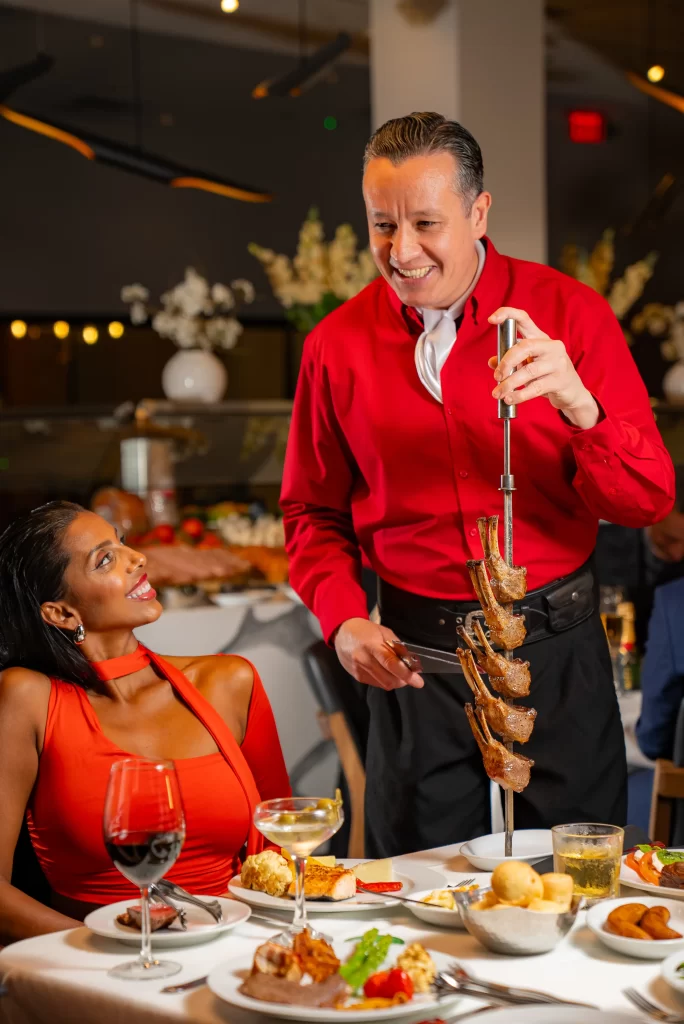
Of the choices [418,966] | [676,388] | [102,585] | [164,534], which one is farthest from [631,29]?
[418,966]

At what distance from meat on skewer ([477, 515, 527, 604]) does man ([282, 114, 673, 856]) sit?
0.32 m

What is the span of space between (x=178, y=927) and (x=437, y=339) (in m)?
1.04

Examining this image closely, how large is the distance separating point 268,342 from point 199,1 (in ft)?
7.81

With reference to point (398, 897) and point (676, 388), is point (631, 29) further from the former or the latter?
point (398, 897)

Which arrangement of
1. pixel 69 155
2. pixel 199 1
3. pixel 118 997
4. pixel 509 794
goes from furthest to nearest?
pixel 69 155
pixel 199 1
pixel 509 794
pixel 118 997

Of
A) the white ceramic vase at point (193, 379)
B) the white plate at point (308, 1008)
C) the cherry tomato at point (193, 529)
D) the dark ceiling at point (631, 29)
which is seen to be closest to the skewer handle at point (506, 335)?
the white plate at point (308, 1008)

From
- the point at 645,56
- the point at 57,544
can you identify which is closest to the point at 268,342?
the point at 645,56

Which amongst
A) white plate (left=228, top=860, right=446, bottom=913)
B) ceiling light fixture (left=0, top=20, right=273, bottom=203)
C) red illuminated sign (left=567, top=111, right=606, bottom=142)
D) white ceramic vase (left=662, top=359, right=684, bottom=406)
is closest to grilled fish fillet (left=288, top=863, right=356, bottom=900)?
white plate (left=228, top=860, right=446, bottom=913)

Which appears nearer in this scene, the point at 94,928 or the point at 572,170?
the point at 94,928

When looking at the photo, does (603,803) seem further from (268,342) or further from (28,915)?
(268,342)

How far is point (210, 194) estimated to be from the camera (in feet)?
27.6

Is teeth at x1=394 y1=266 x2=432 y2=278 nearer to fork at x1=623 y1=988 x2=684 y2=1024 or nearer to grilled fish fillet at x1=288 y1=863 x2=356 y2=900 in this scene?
grilled fish fillet at x1=288 y1=863 x2=356 y2=900

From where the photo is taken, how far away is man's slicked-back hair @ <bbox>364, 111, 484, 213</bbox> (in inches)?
70.5

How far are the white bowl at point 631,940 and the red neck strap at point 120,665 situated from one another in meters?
0.89
